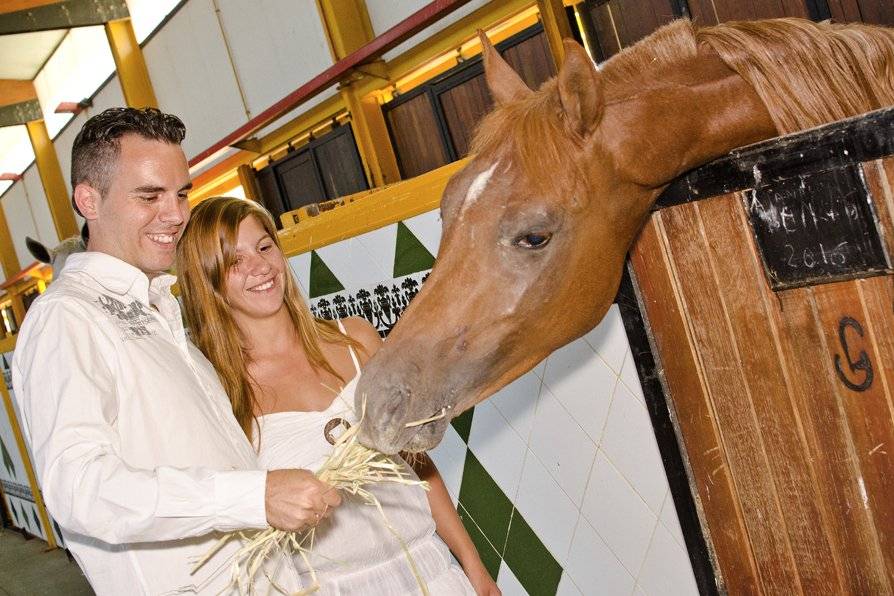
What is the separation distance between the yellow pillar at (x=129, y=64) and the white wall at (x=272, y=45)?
8.75 ft

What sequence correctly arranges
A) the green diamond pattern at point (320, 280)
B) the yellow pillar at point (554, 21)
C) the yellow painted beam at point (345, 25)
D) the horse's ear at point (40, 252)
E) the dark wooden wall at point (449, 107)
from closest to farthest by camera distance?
1. the green diamond pattern at point (320, 280)
2. the yellow pillar at point (554, 21)
3. the horse's ear at point (40, 252)
4. the dark wooden wall at point (449, 107)
5. the yellow painted beam at point (345, 25)

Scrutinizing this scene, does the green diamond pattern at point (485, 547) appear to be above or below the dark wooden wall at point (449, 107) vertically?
below

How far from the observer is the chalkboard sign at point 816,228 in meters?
1.16

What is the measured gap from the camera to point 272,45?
8.42 meters

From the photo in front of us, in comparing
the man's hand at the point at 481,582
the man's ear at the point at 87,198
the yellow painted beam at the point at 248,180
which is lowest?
the man's hand at the point at 481,582

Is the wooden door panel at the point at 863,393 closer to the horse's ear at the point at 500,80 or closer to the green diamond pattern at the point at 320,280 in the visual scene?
the horse's ear at the point at 500,80

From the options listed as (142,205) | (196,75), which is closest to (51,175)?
(196,75)

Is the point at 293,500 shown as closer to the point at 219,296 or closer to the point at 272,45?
the point at 219,296

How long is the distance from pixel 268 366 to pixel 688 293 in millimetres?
1139

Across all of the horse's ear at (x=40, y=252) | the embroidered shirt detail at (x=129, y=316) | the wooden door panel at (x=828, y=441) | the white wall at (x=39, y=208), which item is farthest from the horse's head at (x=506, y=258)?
the white wall at (x=39, y=208)

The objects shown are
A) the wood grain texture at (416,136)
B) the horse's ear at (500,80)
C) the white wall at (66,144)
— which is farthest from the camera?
the white wall at (66,144)

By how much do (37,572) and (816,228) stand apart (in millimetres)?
7347

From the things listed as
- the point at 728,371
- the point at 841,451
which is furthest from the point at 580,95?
the point at 841,451

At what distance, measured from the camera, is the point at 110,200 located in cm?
163
